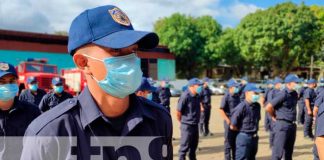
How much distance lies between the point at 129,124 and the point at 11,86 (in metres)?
2.69

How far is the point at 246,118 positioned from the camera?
6.34 m

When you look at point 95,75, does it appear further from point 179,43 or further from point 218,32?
point 218,32

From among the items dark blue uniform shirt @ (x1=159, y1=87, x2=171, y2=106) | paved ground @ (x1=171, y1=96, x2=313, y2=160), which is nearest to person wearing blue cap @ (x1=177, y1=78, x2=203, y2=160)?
paved ground @ (x1=171, y1=96, x2=313, y2=160)

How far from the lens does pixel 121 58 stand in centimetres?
176

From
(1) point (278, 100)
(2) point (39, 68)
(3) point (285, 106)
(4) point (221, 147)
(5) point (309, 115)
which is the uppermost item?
(2) point (39, 68)

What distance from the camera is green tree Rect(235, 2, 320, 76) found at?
34.1 m

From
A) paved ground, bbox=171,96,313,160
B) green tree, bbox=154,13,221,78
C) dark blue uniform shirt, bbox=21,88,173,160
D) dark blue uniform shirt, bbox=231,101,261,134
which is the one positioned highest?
green tree, bbox=154,13,221,78

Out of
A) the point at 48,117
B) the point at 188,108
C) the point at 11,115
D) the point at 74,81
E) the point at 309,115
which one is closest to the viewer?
the point at 48,117

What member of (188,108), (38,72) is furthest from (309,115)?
(38,72)

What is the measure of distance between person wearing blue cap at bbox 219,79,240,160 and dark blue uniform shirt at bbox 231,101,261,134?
1181 mm

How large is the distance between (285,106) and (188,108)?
198 cm

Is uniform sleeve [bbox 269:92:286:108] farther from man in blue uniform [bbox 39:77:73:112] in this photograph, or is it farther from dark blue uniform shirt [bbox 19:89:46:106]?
dark blue uniform shirt [bbox 19:89:46:106]

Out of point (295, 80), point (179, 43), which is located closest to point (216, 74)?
point (179, 43)

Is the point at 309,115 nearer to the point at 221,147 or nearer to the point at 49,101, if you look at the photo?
the point at 221,147
